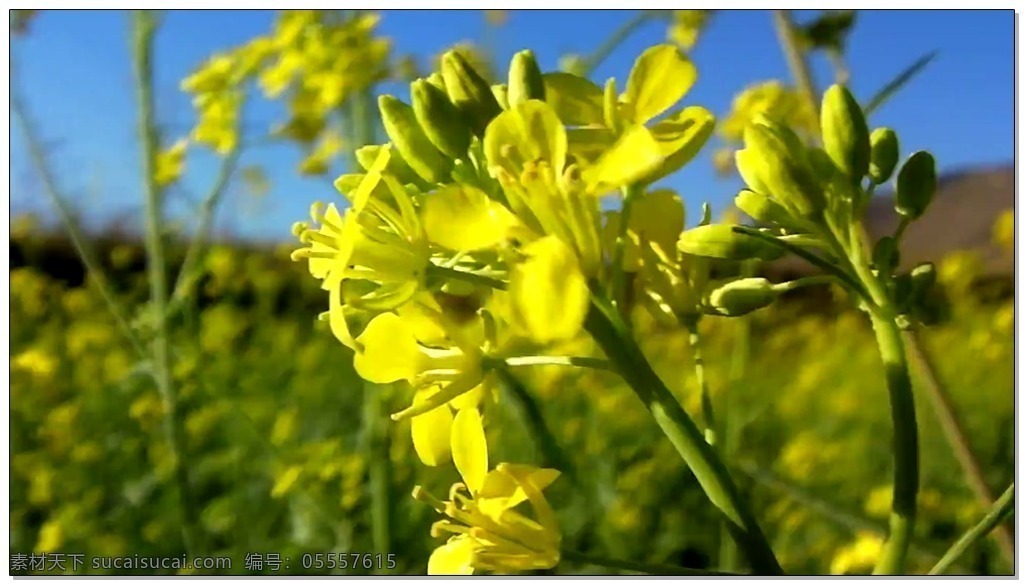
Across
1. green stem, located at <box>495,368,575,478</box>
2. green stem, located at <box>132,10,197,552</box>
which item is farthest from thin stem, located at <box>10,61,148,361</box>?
green stem, located at <box>495,368,575,478</box>

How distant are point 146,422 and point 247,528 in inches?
10.2

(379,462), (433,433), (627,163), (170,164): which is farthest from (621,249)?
(170,164)

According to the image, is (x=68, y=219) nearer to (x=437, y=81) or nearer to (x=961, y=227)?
(x=437, y=81)

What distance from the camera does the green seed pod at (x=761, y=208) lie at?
0.55 metres

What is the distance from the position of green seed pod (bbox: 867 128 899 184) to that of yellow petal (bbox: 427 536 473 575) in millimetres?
302

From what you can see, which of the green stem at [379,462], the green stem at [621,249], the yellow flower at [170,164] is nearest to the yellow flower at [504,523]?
the green stem at [621,249]

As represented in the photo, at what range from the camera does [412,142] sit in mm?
525

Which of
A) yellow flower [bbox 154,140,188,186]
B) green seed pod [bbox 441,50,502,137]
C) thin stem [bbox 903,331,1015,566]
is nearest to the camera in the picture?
green seed pod [bbox 441,50,502,137]

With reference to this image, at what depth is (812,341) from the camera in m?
2.94

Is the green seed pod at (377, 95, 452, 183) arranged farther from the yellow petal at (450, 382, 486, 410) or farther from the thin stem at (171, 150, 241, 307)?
the thin stem at (171, 150, 241, 307)

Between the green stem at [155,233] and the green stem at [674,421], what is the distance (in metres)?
1.03

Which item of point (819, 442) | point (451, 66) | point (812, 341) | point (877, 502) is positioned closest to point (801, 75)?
point (451, 66)

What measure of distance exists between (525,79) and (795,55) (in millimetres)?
611

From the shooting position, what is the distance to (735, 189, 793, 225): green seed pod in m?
0.55
